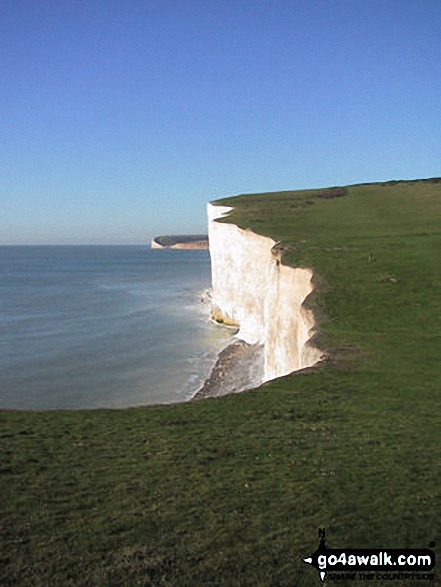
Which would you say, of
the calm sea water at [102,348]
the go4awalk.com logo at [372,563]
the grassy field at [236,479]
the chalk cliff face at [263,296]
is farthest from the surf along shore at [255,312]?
the go4awalk.com logo at [372,563]

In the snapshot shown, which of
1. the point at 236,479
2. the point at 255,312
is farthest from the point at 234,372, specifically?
the point at 236,479

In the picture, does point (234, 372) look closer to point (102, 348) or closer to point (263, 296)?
point (102, 348)

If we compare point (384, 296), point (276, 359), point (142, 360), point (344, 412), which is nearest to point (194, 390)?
point (276, 359)

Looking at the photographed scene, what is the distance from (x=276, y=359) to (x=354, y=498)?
54.0ft

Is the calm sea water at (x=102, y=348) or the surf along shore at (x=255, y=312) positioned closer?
the surf along shore at (x=255, y=312)

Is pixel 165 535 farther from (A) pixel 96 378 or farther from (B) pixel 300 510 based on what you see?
(A) pixel 96 378

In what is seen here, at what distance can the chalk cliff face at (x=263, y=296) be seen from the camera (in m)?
21.5

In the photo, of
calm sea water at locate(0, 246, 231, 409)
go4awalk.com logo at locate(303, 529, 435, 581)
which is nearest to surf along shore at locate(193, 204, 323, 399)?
calm sea water at locate(0, 246, 231, 409)

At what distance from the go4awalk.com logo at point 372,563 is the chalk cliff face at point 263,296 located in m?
8.87

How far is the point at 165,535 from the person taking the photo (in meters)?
6.19

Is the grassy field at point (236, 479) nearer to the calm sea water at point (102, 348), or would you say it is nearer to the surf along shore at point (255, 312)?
the surf along shore at point (255, 312)

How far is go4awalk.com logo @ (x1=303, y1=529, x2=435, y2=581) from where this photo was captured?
570cm

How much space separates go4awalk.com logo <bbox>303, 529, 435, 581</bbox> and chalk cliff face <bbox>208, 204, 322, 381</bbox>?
8865 mm

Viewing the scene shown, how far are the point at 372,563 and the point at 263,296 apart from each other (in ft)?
109
